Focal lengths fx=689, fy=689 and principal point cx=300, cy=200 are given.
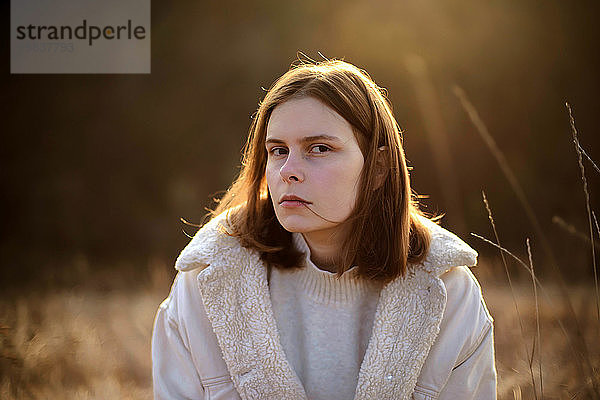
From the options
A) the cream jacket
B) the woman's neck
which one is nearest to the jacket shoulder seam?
the cream jacket

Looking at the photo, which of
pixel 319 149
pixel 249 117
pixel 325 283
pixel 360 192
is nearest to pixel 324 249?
pixel 325 283

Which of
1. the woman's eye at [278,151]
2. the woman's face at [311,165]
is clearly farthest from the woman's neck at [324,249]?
the woman's eye at [278,151]

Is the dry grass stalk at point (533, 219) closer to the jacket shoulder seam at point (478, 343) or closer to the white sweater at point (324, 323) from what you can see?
the jacket shoulder seam at point (478, 343)

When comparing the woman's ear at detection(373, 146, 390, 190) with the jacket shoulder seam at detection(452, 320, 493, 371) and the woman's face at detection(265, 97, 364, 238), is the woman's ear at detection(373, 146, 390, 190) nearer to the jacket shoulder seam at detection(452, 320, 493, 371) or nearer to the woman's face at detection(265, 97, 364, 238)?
the woman's face at detection(265, 97, 364, 238)

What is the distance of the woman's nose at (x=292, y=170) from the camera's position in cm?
162

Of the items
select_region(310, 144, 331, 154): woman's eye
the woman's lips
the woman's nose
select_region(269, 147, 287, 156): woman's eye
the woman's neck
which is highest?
select_region(310, 144, 331, 154): woman's eye

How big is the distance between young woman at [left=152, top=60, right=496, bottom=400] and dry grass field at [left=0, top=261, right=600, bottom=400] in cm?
36

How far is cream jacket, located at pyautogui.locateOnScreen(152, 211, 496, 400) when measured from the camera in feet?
5.55

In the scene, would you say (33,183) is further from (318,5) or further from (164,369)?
(164,369)

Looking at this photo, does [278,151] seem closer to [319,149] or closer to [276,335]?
[319,149]

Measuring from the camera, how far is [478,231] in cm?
554

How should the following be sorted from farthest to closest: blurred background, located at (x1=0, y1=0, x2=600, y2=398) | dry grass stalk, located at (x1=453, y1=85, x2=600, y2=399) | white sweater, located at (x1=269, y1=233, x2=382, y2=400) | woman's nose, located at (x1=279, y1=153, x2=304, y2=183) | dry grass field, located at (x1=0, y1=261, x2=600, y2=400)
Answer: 1. blurred background, located at (x1=0, y1=0, x2=600, y2=398)
2. dry grass field, located at (x1=0, y1=261, x2=600, y2=400)
3. white sweater, located at (x1=269, y1=233, x2=382, y2=400)
4. woman's nose, located at (x1=279, y1=153, x2=304, y2=183)
5. dry grass stalk, located at (x1=453, y1=85, x2=600, y2=399)

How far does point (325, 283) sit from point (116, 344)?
171 centimetres

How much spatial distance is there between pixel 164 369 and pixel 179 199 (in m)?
4.39
